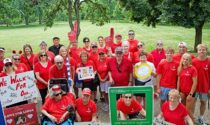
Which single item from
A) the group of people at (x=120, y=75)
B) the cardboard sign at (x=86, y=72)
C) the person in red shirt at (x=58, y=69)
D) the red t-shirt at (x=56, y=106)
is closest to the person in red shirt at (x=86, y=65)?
the group of people at (x=120, y=75)

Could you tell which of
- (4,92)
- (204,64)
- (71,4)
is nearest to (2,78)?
(4,92)

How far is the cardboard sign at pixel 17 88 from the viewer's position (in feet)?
26.5

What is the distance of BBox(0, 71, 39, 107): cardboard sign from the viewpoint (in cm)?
808

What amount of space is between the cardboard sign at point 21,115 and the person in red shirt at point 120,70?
2136mm

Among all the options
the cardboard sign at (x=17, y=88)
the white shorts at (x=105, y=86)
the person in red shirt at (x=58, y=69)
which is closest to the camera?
the cardboard sign at (x=17, y=88)

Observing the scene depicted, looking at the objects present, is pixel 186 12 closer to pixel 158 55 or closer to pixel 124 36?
pixel 158 55

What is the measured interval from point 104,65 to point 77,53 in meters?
1.15

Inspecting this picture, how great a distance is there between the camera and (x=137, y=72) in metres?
8.71

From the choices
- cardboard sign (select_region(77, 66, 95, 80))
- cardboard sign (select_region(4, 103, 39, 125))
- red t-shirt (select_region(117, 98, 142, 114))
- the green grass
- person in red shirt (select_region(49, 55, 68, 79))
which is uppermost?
person in red shirt (select_region(49, 55, 68, 79))

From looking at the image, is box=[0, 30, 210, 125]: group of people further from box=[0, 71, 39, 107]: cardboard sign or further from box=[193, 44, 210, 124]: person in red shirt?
box=[0, 71, 39, 107]: cardboard sign

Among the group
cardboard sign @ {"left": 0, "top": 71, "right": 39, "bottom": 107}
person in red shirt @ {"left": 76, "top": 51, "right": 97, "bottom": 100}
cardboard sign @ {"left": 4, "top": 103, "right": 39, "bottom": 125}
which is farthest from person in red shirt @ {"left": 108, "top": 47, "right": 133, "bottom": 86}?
cardboard sign @ {"left": 4, "top": 103, "right": 39, "bottom": 125}

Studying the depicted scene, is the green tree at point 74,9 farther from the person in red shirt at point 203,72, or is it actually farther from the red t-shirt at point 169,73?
the person in red shirt at point 203,72

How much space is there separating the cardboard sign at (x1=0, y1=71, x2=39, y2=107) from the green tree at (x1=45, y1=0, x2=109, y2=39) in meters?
11.4

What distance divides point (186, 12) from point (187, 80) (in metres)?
13.6
